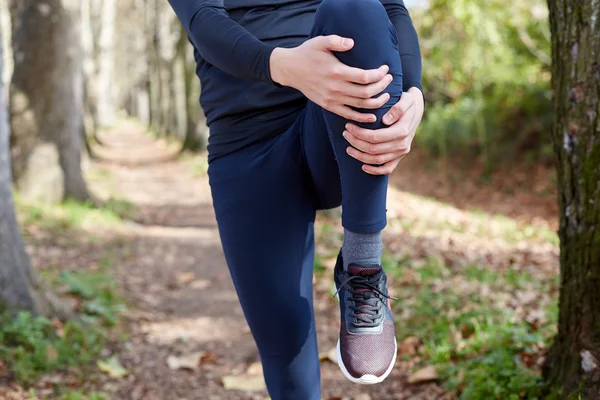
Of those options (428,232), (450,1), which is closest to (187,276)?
(428,232)

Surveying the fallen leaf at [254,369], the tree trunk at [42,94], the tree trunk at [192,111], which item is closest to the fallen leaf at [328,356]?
the fallen leaf at [254,369]

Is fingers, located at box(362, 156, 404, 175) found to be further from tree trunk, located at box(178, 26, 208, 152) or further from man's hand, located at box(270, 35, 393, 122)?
tree trunk, located at box(178, 26, 208, 152)

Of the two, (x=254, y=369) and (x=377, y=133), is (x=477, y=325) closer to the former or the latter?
(x=254, y=369)

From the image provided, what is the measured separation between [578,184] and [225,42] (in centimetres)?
146

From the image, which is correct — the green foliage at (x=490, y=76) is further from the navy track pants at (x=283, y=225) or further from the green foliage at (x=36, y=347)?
the navy track pants at (x=283, y=225)

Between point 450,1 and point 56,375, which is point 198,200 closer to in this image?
point 450,1

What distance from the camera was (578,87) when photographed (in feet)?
7.44

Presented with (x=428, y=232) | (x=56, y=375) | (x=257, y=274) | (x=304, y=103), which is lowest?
(x=428, y=232)

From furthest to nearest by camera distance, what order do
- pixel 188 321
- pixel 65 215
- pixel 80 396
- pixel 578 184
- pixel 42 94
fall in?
pixel 42 94 < pixel 65 215 < pixel 188 321 < pixel 80 396 < pixel 578 184

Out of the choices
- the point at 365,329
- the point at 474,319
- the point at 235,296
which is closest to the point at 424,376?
the point at 474,319

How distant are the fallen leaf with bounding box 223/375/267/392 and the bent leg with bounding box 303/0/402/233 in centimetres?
200

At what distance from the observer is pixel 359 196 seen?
162 centimetres

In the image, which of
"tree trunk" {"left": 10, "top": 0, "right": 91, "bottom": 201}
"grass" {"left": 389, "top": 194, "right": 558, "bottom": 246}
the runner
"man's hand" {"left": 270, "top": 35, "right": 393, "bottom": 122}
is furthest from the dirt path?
"grass" {"left": 389, "top": 194, "right": 558, "bottom": 246}

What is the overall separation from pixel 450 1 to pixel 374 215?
10.5m
